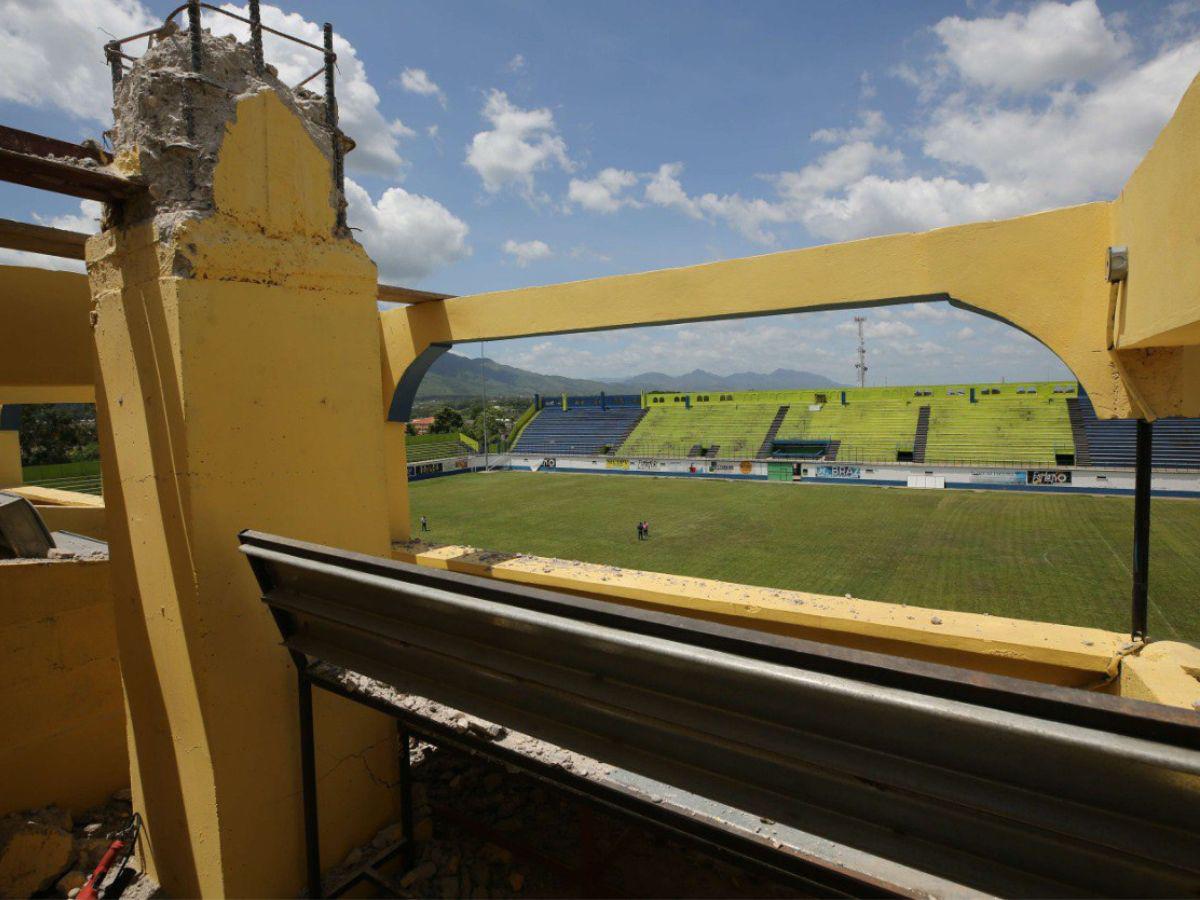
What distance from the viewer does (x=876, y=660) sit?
1329 mm

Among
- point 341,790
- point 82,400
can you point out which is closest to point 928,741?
point 341,790

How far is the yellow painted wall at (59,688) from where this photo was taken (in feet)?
11.9

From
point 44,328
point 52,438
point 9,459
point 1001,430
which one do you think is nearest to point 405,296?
point 44,328

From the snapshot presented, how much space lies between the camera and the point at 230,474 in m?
2.73

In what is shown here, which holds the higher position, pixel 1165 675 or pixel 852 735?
pixel 852 735

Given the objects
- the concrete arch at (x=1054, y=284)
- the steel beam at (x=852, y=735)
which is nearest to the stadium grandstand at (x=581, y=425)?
the concrete arch at (x=1054, y=284)

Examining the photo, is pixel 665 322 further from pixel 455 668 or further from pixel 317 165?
pixel 455 668

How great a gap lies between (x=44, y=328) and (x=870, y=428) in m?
38.1

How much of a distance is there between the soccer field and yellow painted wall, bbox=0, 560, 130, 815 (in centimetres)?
1279

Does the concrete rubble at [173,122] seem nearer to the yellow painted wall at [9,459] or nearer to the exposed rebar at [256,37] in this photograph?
the exposed rebar at [256,37]

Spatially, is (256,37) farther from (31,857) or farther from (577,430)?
(577,430)

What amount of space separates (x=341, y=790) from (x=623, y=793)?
1.83 metres

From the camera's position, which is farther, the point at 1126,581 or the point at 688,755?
the point at 1126,581

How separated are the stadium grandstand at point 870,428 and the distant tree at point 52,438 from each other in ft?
88.8
